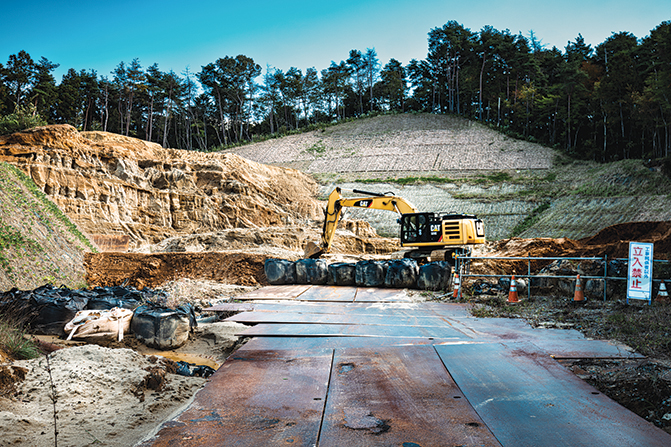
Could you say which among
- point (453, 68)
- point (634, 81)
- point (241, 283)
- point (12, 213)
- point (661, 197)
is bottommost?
point (241, 283)

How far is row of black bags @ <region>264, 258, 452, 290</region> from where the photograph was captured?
11.2 metres

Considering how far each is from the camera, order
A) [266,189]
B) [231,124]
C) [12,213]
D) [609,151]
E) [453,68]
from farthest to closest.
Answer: [231,124] → [453,68] → [609,151] → [266,189] → [12,213]

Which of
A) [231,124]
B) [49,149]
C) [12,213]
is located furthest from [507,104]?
[12,213]

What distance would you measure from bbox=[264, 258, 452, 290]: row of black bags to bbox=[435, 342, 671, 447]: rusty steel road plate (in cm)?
645

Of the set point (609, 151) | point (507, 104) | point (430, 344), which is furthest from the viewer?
point (507, 104)

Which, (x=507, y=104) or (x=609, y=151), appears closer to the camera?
(x=609, y=151)

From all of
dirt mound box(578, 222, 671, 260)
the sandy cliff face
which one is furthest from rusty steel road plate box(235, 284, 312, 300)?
the sandy cliff face

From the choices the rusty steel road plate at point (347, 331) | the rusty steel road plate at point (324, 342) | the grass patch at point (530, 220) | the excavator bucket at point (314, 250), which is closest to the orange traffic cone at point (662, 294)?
the rusty steel road plate at point (347, 331)

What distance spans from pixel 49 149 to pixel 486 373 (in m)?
26.7

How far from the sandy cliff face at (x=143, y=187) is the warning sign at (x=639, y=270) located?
71.2 ft

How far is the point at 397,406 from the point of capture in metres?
3.26

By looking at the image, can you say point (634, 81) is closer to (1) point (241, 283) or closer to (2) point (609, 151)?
(2) point (609, 151)

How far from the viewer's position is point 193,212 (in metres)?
25.1

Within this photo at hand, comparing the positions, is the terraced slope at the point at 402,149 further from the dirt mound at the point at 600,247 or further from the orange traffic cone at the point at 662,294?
the orange traffic cone at the point at 662,294
